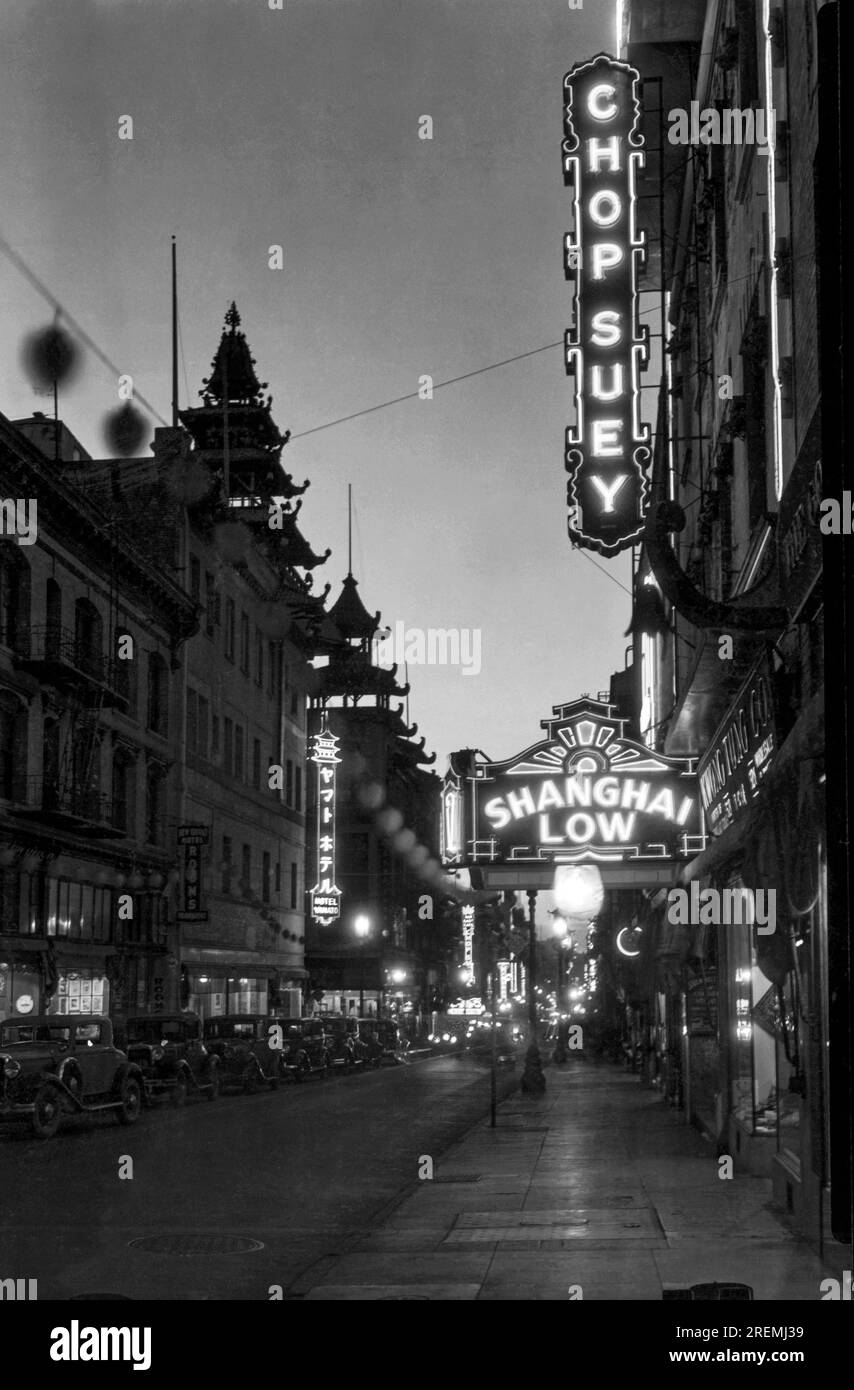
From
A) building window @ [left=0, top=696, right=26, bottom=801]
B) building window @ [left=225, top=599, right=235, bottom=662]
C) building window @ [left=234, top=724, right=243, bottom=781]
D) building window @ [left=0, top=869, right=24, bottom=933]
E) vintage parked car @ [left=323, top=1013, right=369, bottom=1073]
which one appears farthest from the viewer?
building window @ [left=234, top=724, right=243, bottom=781]

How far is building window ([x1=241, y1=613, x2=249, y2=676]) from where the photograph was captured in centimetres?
5638

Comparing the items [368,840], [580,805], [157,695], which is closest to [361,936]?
[368,840]

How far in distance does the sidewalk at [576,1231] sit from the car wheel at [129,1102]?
6.43 metres

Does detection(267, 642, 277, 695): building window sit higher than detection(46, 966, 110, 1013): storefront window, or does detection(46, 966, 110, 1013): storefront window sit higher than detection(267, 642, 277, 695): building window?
detection(267, 642, 277, 695): building window

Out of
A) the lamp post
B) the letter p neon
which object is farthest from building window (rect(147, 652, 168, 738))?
the lamp post

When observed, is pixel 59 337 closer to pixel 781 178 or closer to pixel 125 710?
pixel 125 710

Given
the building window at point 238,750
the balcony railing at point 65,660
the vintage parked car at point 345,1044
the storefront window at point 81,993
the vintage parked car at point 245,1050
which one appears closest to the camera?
the vintage parked car at point 245,1050

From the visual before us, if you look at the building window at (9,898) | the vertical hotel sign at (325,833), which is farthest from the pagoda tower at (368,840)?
the building window at (9,898)

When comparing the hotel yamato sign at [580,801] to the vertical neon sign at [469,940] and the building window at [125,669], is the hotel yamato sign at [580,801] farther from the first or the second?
the vertical neon sign at [469,940]

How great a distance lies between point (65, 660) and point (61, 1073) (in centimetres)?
1548

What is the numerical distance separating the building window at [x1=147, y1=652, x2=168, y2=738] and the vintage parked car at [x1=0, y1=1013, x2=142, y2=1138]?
805 inches

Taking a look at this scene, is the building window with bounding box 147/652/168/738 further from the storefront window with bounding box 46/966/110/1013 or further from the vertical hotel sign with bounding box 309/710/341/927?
the vertical hotel sign with bounding box 309/710/341/927

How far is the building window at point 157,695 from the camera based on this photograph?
4631 centimetres

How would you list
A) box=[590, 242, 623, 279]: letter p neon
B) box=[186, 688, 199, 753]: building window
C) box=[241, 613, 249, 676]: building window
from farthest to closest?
box=[241, 613, 249, 676]: building window
box=[186, 688, 199, 753]: building window
box=[590, 242, 623, 279]: letter p neon
